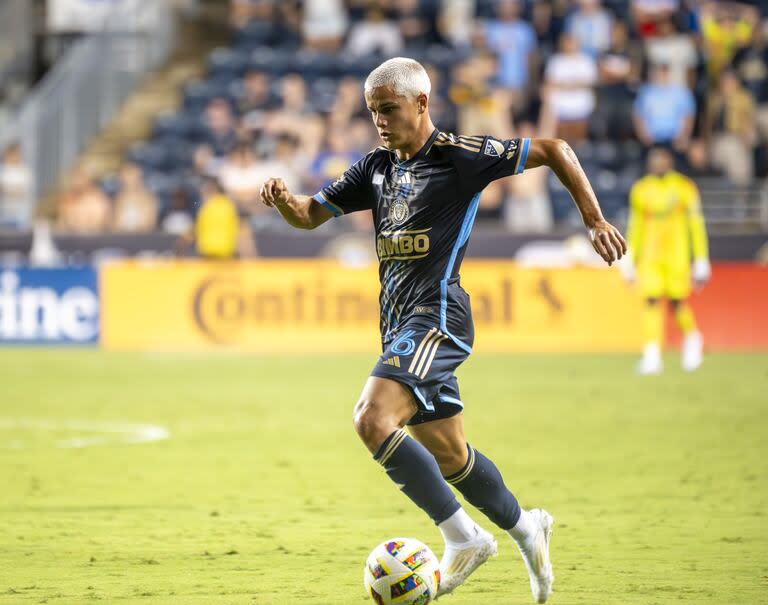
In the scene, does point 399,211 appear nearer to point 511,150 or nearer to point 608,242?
point 511,150

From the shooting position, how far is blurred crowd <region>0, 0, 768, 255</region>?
72.1 ft

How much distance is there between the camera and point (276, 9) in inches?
1009

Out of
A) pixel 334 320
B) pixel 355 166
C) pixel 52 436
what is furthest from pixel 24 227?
pixel 355 166

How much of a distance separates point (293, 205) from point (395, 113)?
715mm

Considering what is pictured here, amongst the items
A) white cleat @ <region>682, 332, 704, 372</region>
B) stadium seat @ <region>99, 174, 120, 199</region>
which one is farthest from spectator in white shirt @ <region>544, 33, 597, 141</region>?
stadium seat @ <region>99, 174, 120, 199</region>

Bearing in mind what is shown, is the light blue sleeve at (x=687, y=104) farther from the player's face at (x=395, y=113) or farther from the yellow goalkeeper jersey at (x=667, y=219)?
the player's face at (x=395, y=113)

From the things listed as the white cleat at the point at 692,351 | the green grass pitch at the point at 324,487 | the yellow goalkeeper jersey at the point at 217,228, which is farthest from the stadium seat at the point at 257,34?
the white cleat at the point at 692,351

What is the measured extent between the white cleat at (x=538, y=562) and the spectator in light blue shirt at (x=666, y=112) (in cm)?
1708

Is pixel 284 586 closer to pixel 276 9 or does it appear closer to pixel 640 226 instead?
pixel 640 226

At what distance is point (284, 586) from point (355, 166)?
72.9 inches

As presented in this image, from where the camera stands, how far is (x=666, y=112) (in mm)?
22328

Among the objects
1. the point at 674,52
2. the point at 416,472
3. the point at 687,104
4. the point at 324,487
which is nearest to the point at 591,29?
the point at 674,52

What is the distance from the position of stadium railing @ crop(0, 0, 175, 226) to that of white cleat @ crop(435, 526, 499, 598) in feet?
60.3

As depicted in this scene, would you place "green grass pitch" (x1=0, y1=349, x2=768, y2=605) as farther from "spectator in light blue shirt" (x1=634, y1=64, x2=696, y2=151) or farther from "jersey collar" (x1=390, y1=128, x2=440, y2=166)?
"spectator in light blue shirt" (x1=634, y1=64, x2=696, y2=151)
